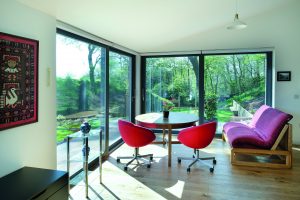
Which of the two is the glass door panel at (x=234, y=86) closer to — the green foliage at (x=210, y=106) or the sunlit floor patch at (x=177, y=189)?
the green foliage at (x=210, y=106)

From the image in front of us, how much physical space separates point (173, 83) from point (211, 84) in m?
0.92

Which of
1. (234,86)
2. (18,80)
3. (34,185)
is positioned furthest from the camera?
(234,86)

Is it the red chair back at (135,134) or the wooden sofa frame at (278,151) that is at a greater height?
the red chair back at (135,134)

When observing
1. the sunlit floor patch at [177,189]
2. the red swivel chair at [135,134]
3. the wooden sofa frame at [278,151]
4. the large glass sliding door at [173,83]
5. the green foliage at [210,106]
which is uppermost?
the large glass sliding door at [173,83]

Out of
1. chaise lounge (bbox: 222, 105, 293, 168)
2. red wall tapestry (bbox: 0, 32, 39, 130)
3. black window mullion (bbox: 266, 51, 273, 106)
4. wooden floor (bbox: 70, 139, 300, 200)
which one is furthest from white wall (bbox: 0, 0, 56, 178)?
black window mullion (bbox: 266, 51, 273, 106)

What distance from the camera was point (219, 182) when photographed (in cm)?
323

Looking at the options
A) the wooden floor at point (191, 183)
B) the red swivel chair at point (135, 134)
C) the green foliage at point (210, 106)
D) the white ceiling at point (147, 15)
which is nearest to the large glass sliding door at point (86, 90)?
the white ceiling at point (147, 15)

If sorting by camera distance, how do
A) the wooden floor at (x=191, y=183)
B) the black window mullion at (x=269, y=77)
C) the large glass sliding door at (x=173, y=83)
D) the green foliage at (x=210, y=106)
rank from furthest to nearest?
the large glass sliding door at (x=173, y=83)
the green foliage at (x=210, y=106)
the black window mullion at (x=269, y=77)
the wooden floor at (x=191, y=183)

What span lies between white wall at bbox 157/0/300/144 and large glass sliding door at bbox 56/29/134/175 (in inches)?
86.1

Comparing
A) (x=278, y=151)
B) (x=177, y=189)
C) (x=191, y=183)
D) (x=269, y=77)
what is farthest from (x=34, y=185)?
(x=269, y=77)

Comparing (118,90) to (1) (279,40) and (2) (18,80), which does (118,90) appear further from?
(1) (279,40)

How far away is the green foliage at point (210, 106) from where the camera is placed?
5766mm

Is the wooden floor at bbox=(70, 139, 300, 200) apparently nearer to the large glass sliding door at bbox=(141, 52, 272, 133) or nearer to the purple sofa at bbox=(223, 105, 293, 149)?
the purple sofa at bbox=(223, 105, 293, 149)

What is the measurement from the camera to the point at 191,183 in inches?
126
